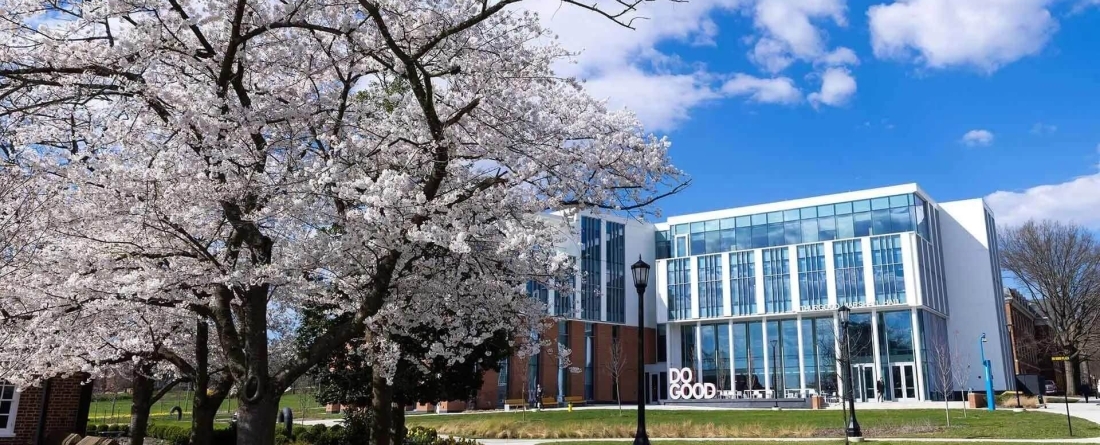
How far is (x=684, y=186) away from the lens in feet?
32.0

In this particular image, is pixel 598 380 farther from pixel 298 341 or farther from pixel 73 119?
pixel 73 119

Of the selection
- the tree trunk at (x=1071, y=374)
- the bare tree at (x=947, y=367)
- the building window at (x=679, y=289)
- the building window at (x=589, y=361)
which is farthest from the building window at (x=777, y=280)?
the tree trunk at (x=1071, y=374)

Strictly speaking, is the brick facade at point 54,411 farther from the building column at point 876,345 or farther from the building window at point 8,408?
the building column at point 876,345

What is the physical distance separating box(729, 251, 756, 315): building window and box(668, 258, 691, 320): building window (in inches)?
148

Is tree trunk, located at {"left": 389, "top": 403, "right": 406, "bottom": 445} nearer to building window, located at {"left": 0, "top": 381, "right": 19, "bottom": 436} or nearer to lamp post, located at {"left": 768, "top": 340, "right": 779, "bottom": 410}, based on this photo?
building window, located at {"left": 0, "top": 381, "right": 19, "bottom": 436}

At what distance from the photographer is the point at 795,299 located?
5281 cm

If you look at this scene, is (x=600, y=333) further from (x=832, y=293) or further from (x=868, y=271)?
(x=868, y=271)

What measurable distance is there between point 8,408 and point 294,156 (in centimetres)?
1248

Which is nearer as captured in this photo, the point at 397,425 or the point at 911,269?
the point at 397,425

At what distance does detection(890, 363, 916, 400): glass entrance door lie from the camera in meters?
47.8

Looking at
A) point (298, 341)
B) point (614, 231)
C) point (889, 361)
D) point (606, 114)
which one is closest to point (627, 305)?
point (614, 231)

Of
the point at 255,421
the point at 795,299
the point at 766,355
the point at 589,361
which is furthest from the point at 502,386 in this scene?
the point at 255,421

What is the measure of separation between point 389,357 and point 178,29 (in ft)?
14.5

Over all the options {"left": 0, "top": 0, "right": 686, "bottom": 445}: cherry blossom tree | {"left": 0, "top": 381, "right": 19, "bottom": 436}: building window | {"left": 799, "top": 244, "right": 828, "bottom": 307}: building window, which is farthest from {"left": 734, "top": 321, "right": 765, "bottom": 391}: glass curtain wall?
{"left": 0, "top": 0, "right": 686, "bottom": 445}: cherry blossom tree
